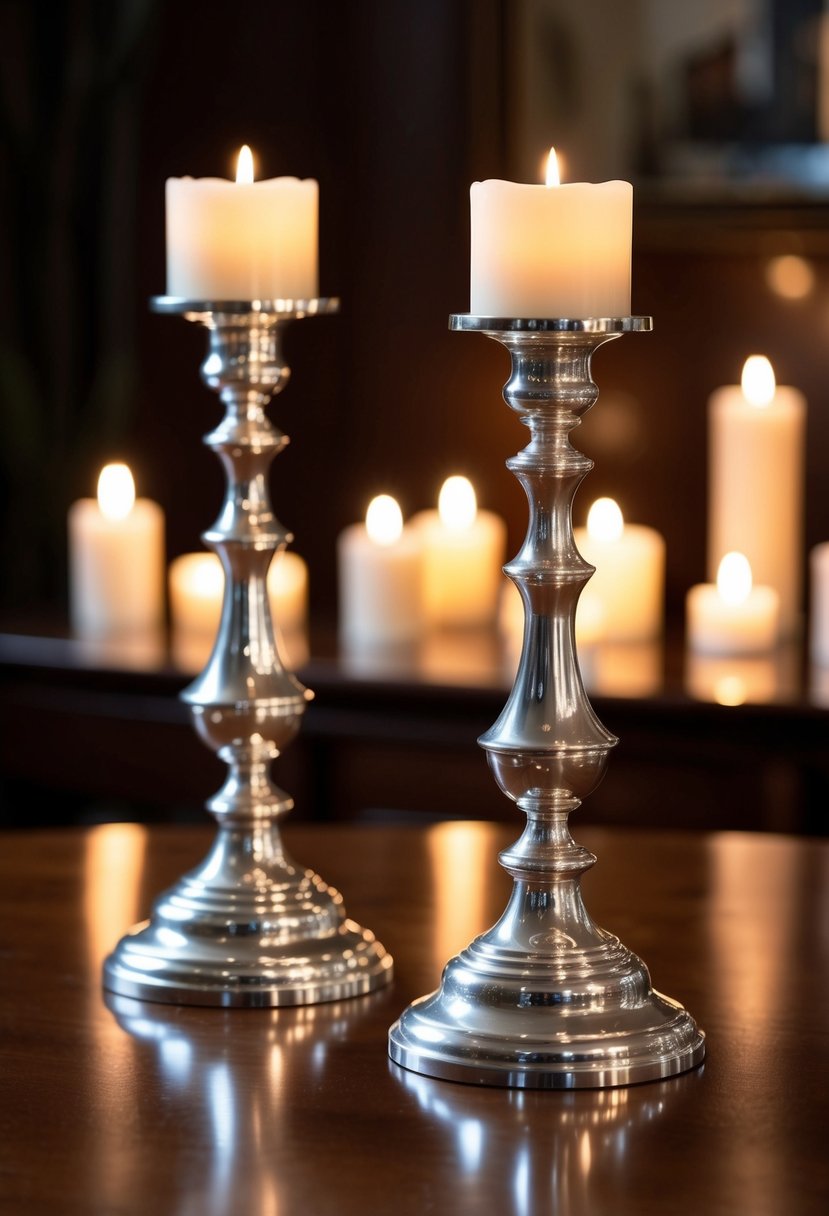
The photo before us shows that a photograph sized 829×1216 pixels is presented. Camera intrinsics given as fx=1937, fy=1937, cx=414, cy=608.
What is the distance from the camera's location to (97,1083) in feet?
2.72

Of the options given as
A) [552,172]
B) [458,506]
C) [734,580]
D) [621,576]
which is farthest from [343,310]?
[552,172]

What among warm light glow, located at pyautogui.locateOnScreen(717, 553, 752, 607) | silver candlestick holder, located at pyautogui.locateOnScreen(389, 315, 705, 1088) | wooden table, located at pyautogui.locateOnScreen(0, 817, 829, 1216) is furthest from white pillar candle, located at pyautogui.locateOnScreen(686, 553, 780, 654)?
silver candlestick holder, located at pyautogui.locateOnScreen(389, 315, 705, 1088)

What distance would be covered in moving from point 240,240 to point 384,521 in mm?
1115

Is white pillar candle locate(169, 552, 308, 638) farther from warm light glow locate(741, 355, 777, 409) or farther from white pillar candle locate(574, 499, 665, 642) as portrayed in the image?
warm light glow locate(741, 355, 777, 409)

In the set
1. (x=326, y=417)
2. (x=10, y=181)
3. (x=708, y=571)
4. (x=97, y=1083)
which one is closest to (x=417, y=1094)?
(x=97, y=1083)

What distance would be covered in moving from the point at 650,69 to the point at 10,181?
87 cm

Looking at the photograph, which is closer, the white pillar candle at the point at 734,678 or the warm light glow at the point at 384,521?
the white pillar candle at the point at 734,678

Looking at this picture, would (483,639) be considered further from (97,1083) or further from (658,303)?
(97,1083)

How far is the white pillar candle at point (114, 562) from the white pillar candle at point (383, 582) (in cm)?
24

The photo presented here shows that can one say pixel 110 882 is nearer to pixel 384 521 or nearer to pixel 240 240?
pixel 240 240

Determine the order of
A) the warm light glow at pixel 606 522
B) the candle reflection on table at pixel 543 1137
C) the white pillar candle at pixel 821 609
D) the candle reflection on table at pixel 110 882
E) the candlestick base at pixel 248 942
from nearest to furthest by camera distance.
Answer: the candle reflection on table at pixel 543 1137 → the candlestick base at pixel 248 942 → the candle reflection on table at pixel 110 882 → the white pillar candle at pixel 821 609 → the warm light glow at pixel 606 522

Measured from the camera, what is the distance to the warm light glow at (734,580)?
1.97 meters

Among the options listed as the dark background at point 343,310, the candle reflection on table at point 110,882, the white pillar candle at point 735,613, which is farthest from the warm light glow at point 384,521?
the candle reflection on table at point 110,882

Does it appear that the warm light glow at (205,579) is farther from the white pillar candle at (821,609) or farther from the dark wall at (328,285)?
the white pillar candle at (821,609)
